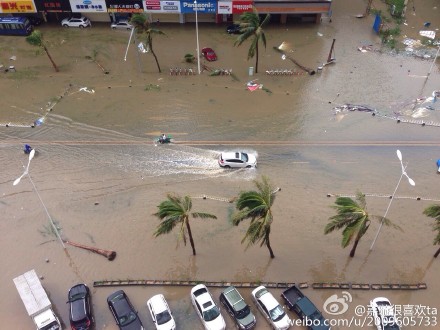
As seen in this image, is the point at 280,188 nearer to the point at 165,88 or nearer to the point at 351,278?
the point at 351,278

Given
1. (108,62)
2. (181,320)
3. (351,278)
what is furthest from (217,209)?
(108,62)

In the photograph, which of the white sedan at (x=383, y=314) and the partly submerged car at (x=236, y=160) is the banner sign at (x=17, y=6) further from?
the white sedan at (x=383, y=314)

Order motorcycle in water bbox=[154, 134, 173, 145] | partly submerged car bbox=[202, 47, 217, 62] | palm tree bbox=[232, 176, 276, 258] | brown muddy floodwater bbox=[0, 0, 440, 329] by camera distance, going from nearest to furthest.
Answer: palm tree bbox=[232, 176, 276, 258] < brown muddy floodwater bbox=[0, 0, 440, 329] < motorcycle in water bbox=[154, 134, 173, 145] < partly submerged car bbox=[202, 47, 217, 62]

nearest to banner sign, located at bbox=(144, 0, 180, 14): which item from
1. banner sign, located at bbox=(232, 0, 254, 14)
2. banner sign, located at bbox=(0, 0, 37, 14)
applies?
banner sign, located at bbox=(232, 0, 254, 14)

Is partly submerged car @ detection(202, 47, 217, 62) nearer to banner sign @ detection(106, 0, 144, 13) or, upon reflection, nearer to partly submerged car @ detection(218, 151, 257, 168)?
banner sign @ detection(106, 0, 144, 13)

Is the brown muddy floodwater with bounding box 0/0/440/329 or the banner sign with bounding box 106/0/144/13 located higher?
the banner sign with bounding box 106/0/144/13

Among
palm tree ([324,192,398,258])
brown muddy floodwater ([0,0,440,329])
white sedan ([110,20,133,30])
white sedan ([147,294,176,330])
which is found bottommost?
white sedan ([147,294,176,330])

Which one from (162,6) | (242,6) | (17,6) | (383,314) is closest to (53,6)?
(17,6)
